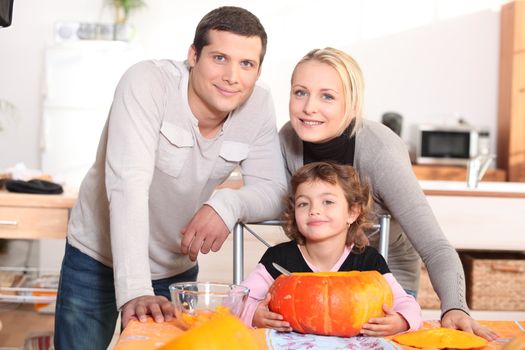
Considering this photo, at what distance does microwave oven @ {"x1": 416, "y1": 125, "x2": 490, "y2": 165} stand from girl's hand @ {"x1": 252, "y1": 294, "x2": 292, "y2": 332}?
191 inches

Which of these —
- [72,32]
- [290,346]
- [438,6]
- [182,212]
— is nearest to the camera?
[290,346]

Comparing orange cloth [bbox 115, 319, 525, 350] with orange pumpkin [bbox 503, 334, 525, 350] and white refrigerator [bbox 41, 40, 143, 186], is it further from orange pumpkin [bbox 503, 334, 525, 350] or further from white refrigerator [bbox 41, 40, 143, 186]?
white refrigerator [bbox 41, 40, 143, 186]

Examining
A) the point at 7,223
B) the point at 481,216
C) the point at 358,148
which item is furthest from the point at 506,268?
the point at 7,223

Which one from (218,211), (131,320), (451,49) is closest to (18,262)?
(218,211)

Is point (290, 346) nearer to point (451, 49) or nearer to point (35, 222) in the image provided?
point (35, 222)

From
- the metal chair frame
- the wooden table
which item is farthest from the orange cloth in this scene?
the wooden table

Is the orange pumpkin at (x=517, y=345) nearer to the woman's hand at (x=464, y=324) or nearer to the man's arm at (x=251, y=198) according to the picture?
the woman's hand at (x=464, y=324)

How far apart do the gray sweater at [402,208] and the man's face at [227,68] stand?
10.2 inches

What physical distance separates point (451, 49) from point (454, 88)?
1.03ft

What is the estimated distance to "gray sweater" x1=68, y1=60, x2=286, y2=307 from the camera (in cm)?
151

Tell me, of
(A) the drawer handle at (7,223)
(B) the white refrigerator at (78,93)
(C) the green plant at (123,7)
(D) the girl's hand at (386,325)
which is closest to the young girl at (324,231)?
(D) the girl's hand at (386,325)

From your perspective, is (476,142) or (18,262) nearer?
(18,262)

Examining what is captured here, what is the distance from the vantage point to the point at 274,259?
1.59 meters

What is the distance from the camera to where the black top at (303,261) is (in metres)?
1.58
